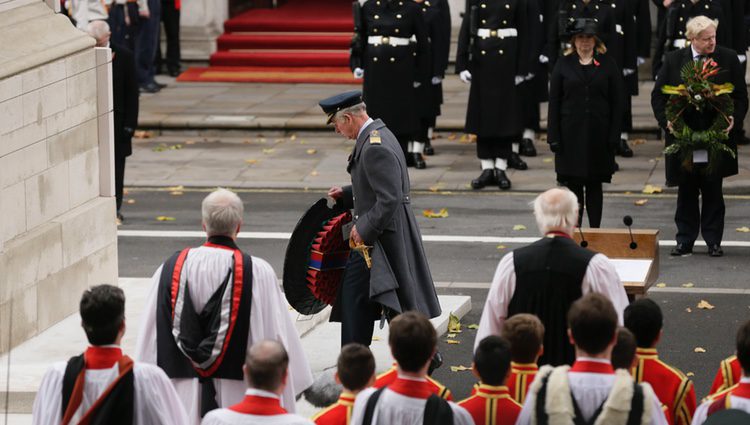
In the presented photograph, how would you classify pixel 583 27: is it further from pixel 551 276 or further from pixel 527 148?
pixel 551 276

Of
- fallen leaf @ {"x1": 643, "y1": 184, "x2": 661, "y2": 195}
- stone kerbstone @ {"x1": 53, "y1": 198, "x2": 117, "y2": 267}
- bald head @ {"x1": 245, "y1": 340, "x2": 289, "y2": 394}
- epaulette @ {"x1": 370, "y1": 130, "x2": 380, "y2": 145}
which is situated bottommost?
fallen leaf @ {"x1": 643, "y1": 184, "x2": 661, "y2": 195}

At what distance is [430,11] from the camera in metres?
18.4

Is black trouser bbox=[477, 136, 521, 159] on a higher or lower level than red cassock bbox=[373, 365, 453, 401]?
lower

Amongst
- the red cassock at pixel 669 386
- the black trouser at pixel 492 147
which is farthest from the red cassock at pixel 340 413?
the black trouser at pixel 492 147

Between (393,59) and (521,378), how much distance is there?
1153 cm

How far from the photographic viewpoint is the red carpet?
24422 mm

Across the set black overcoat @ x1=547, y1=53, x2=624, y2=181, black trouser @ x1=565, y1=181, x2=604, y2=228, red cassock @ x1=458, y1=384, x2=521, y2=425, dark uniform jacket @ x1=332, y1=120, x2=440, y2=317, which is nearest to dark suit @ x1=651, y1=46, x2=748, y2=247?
black overcoat @ x1=547, y1=53, x2=624, y2=181

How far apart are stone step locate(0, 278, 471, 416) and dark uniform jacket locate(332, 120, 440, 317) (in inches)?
34.1

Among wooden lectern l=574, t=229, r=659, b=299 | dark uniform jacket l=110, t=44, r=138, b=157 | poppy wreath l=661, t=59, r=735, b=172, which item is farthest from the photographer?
dark uniform jacket l=110, t=44, r=138, b=157

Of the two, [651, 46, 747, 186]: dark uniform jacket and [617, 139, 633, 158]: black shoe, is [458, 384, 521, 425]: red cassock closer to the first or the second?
[651, 46, 747, 186]: dark uniform jacket

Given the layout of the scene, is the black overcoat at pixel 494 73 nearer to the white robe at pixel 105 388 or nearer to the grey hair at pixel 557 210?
the grey hair at pixel 557 210

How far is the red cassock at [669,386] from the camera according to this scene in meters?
6.71

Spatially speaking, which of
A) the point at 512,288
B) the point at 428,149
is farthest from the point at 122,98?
the point at 512,288

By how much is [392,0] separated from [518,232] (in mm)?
3906
